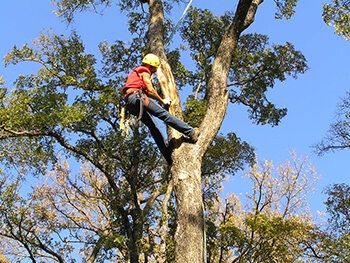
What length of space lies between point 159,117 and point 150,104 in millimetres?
166

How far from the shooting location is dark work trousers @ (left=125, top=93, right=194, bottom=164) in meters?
4.24

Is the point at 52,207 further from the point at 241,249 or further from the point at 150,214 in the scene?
the point at 241,249

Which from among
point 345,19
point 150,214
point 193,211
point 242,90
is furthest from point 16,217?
point 345,19

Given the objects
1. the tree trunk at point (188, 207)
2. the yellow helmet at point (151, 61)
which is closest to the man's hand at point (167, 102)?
the yellow helmet at point (151, 61)

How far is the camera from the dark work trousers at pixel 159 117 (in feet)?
13.9

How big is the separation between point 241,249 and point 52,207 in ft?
A: 16.9

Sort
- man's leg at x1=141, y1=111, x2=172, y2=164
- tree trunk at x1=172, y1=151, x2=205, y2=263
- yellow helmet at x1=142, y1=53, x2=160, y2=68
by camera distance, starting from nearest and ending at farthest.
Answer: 1. tree trunk at x1=172, y1=151, x2=205, y2=263
2. man's leg at x1=141, y1=111, x2=172, y2=164
3. yellow helmet at x1=142, y1=53, x2=160, y2=68

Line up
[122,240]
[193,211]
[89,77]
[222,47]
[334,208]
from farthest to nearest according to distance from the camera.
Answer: [334,208]
[89,77]
[122,240]
[222,47]
[193,211]

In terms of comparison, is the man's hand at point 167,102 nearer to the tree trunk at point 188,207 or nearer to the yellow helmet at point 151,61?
the yellow helmet at point 151,61

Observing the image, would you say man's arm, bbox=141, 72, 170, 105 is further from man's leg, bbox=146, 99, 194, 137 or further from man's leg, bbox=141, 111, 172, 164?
man's leg, bbox=141, 111, 172, 164

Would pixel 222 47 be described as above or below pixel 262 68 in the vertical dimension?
below

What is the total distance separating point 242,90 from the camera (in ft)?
34.0

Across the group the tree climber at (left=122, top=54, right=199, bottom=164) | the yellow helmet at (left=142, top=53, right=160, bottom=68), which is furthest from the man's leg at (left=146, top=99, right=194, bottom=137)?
the yellow helmet at (left=142, top=53, right=160, bottom=68)

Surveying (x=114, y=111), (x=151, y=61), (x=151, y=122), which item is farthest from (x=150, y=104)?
(x=114, y=111)
